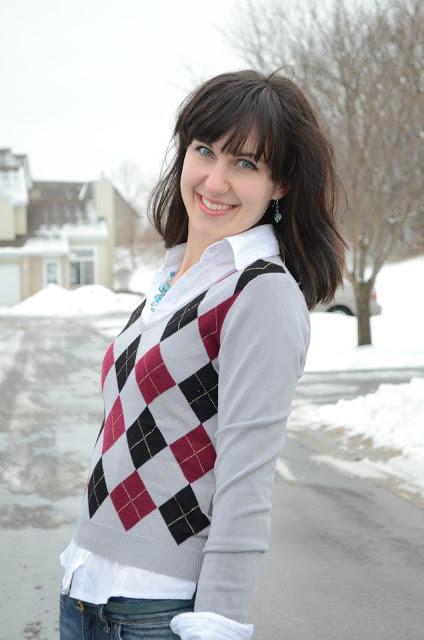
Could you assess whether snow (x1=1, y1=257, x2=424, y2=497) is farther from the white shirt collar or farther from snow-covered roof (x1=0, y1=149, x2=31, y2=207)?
snow-covered roof (x1=0, y1=149, x2=31, y2=207)

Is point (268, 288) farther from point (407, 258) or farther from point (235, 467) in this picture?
point (407, 258)

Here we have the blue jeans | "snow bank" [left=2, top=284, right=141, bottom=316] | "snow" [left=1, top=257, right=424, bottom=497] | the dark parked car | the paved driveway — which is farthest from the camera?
"snow bank" [left=2, top=284, right=141, bottom=316]

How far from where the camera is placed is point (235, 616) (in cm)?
174

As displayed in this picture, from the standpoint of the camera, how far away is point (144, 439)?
1.94 m

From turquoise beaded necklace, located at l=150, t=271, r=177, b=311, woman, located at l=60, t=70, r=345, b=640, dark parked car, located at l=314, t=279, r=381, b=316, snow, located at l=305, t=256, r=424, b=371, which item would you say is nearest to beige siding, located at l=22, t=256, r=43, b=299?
snow, located at l=305, t=256, r=424, b=371

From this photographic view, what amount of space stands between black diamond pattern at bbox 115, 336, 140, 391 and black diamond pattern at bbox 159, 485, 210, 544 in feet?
1.00

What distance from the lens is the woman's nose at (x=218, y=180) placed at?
208 cm

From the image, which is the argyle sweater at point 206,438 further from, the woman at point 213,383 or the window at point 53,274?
the window at point 53,274

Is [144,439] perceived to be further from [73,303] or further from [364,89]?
[73,303]

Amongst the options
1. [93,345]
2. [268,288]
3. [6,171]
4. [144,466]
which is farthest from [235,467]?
[6,171]

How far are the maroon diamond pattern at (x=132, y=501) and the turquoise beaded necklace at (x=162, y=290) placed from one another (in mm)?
440

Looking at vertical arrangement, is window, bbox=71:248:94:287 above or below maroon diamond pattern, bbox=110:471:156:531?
below

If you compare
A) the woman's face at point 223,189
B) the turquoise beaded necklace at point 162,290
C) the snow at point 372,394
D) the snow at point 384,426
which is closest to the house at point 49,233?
the snow at point 372,394

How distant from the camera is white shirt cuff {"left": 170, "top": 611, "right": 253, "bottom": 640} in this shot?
1.70 m
